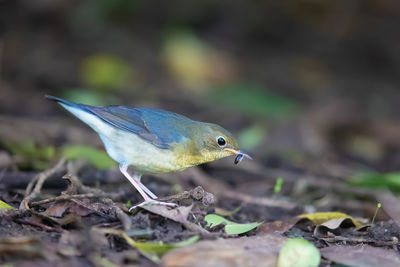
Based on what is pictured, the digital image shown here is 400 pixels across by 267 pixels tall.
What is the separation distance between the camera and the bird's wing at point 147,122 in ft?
17.8

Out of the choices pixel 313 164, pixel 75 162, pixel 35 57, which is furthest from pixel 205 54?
pixel 75 162

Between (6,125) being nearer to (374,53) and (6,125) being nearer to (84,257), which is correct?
(84,257)

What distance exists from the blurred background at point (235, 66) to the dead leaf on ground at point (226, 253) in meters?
4.71

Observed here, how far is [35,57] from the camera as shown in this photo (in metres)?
11.3

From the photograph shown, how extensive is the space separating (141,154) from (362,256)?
219 cm

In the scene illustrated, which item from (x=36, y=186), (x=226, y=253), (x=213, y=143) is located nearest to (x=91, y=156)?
(x=36, y=186)

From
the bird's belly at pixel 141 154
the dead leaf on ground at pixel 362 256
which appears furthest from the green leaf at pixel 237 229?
the bird's belly at pixel 141 154

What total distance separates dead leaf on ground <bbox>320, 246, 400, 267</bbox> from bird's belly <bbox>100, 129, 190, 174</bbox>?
1.71 meters

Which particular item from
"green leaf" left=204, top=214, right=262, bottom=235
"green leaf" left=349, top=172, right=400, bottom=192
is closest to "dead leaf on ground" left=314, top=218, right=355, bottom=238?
"green leaf" left=204, top=214, right=262, bottom=235

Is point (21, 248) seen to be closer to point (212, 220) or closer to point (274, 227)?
point (212, 220)

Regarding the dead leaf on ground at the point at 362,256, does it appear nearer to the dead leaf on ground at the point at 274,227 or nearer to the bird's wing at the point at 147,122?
the dead leaf on ground at the point at 274,227

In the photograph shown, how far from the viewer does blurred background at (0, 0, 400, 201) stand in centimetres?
981

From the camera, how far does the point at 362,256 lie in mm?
3973

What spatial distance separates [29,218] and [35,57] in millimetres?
7621
